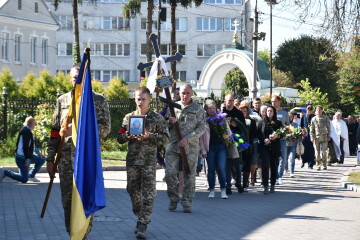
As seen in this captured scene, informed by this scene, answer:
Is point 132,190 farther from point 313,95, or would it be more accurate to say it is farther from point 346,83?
point 346,83

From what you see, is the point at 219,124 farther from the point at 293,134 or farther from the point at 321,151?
the point at 321,151

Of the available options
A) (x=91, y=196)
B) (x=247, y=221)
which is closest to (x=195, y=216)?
(x=247, y=221)

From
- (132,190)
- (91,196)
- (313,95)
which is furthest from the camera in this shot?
(313,95)

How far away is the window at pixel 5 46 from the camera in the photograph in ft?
175

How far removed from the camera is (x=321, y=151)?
80.0 feet

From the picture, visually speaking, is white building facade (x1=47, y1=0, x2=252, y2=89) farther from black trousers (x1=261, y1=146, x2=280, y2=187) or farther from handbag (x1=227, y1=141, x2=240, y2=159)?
handbag (x1=227, y1=141, x2=240, y2=159)

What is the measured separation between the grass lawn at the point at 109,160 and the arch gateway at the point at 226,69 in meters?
17.5

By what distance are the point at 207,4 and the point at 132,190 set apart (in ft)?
250

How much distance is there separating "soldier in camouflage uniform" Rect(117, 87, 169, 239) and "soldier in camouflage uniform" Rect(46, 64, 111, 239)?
1258mm

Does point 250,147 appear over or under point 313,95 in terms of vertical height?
under

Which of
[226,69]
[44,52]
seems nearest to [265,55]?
[44,52]

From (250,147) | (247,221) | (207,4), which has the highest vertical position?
(207,4)

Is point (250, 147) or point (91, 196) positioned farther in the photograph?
point (250, 147)

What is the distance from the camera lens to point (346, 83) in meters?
68.8
